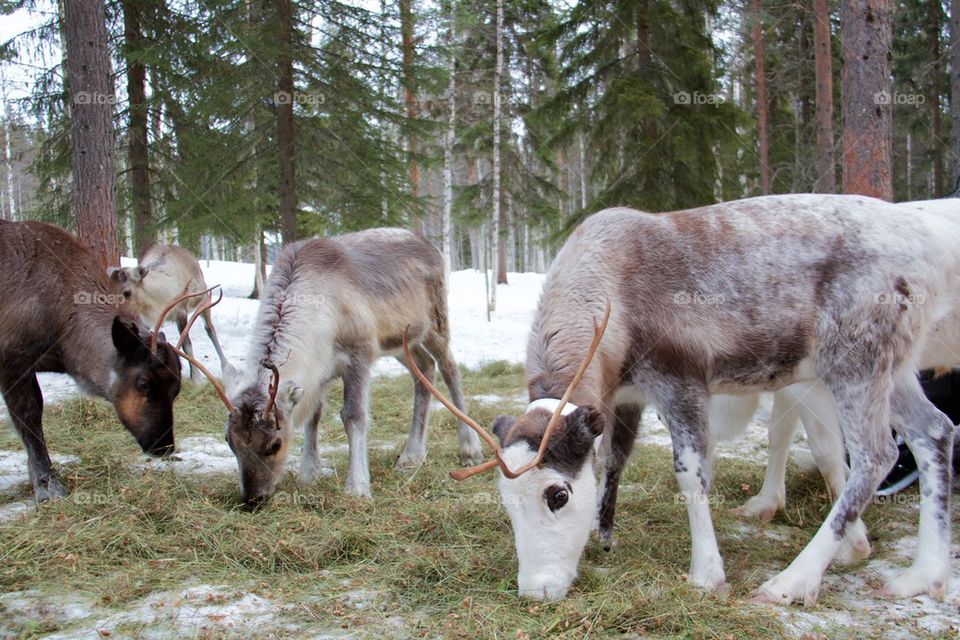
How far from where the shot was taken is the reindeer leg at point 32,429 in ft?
16.3

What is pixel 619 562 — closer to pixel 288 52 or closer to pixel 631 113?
pixel 288 52

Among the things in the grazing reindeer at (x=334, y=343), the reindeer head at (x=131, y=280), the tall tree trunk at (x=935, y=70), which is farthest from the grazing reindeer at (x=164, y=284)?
the tall tree trunk at (x=935, y=70)

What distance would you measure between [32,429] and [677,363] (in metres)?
4.26

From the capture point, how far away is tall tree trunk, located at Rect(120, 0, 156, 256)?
13242 mm

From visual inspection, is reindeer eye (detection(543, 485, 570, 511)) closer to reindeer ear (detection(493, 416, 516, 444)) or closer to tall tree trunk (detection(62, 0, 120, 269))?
reindeer ear (detection(493, 416, 516, 444))

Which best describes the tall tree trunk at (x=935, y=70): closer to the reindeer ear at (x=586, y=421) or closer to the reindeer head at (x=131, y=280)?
the reindeer head at (x=131, y=280)

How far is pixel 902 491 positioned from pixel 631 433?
230 centimetres

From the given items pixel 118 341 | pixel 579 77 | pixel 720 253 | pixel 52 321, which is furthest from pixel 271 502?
pixel 579 77

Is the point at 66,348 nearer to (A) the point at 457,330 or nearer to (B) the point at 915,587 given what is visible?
(B) the point at 915,587

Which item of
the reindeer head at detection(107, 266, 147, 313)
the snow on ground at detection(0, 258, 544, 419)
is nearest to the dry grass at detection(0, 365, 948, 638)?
the snow on ground at detection(0, 258, 544, 419)

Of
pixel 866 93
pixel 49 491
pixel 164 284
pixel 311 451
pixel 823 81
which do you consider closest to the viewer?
pixel 49 491

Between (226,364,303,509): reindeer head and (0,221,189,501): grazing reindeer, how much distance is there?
88 centimetres

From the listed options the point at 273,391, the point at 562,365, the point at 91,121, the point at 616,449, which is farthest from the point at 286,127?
the point at 562,365

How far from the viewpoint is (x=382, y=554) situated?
4078 mm
